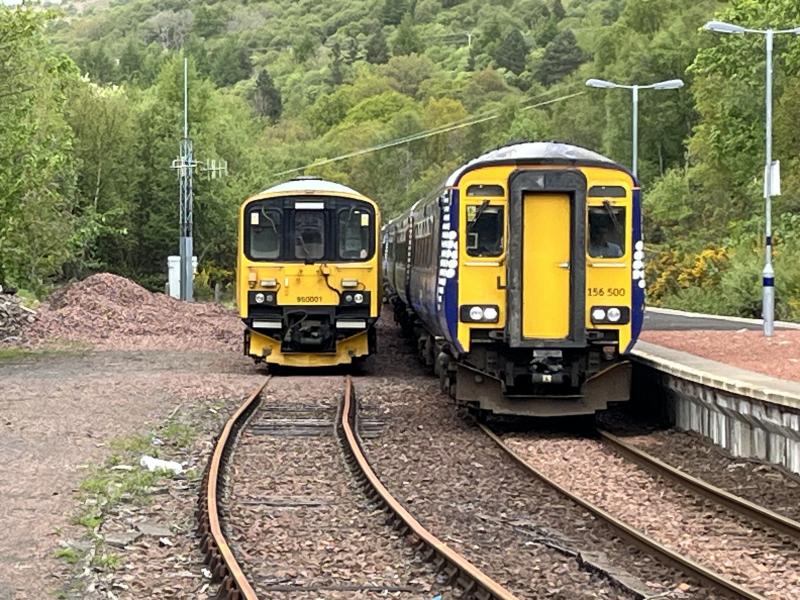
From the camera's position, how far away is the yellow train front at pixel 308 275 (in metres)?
21.2

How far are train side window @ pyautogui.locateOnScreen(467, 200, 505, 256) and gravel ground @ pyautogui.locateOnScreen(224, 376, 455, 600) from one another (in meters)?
2.68

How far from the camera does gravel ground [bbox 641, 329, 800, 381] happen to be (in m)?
17.2

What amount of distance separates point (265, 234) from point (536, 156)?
8.10 m

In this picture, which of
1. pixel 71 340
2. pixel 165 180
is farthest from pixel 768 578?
pixel 165 180

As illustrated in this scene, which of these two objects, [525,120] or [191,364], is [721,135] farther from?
[525,120]

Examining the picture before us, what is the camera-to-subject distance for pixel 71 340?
29.0 meters

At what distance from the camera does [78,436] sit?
13.9m

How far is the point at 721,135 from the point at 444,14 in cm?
15823

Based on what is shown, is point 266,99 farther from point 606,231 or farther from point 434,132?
point 606,231

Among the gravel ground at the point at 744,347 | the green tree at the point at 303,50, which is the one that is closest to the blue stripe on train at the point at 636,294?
the gravel ground at the point at 744,347

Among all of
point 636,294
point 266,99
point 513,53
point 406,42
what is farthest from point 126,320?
point 406,42

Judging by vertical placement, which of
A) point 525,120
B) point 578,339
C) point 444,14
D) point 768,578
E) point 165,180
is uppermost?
point 444,14

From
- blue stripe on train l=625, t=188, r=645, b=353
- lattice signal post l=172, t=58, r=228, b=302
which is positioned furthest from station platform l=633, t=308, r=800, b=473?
lattice signal post l=172, t=58, r=228, b=302

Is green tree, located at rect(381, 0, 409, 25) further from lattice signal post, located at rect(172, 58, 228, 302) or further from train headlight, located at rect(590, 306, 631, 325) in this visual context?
train headlight, located at rect(590, 306, 631, 325)
